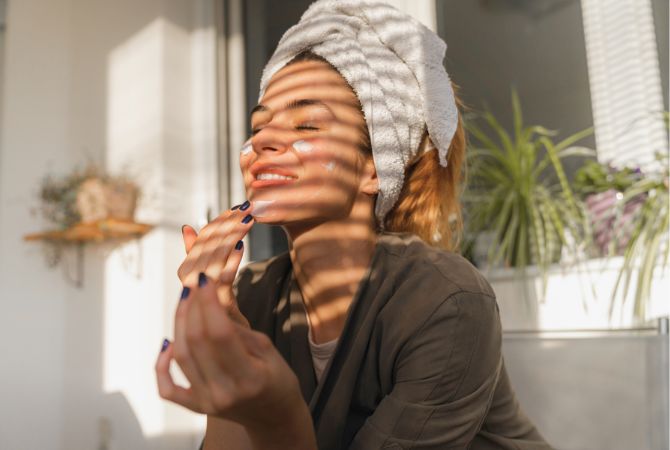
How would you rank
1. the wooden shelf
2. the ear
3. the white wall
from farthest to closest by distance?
the white wall
the wooden shelf
the ear

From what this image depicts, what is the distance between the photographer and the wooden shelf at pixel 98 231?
9.00ft

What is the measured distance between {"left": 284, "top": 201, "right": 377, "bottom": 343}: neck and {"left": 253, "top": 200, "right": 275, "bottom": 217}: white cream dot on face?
8 centimetres

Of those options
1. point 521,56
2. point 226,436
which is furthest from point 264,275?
point 521,56

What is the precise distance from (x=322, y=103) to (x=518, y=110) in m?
1.44

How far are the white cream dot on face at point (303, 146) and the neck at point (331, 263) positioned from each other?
0.12 meters

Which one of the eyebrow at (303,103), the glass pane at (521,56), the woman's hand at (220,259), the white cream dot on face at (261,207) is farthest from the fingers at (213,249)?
the glass pane at (521,56)

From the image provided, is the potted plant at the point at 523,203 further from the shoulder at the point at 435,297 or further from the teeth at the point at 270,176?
the teeth at the point at 270,176

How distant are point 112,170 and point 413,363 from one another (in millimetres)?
2689

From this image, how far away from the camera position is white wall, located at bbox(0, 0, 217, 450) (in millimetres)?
2846

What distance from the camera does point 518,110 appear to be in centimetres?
206

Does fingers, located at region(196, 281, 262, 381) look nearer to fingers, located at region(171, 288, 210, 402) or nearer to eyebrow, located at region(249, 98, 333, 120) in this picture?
fingers, located at region(171, 288, 210, 402)

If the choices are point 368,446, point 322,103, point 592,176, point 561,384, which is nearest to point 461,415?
point 368,446

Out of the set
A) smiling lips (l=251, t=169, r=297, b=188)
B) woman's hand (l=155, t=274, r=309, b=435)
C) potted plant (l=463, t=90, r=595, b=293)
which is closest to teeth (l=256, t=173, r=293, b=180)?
smiling lips (l=251, t=169, r=297, b=188)

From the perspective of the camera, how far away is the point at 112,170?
3.05 metres
